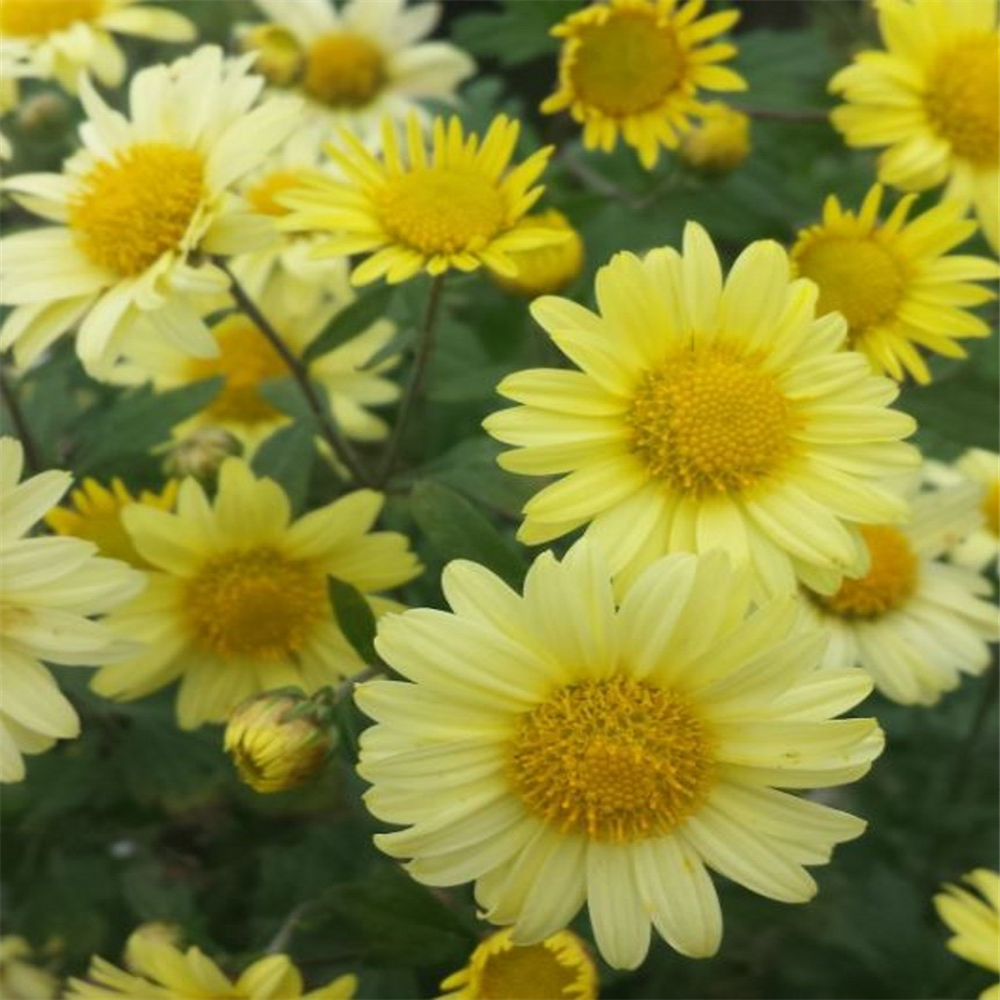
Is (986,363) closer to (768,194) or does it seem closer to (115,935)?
(768,194)

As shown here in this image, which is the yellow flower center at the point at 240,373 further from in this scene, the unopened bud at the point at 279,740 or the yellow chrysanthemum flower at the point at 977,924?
the yellow chrysanthemum flower at the point at 977,924

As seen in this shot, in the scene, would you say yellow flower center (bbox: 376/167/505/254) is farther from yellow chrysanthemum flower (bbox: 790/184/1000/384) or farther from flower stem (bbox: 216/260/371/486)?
yellow chrysanthemum flower (bbox: 790/184/1000/384)

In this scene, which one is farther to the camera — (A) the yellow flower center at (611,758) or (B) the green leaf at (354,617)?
(B) the green leaf at (354,617)

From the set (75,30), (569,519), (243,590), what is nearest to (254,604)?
(243,590)

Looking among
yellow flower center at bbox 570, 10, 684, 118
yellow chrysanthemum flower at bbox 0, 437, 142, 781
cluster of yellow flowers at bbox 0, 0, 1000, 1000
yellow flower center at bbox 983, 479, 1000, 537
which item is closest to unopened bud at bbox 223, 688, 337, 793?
cluster of yellow flowers at bbox 0, 0, 1000, 1000

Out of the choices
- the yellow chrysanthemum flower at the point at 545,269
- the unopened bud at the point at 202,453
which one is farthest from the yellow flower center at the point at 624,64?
the unopened bud at the point at 202,453

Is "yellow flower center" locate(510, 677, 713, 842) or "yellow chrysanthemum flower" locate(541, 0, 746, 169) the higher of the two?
"yellow chrysanthemum flower" locate(541, 0, 746, 169)
